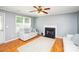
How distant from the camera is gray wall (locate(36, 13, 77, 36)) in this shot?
1.89 meters

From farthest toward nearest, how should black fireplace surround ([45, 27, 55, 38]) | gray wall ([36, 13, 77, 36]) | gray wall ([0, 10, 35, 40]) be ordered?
gray wall ([0, 10, 35, 40])
black fireplace surround ([45, 27, 55, 38])
gray wall ([36, 13, 77, 36])

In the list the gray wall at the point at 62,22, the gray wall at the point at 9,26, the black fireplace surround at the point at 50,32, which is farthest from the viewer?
the gray wall at the point at 9,26

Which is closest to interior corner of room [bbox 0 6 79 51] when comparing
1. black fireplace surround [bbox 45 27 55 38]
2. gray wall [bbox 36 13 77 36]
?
gray wall [bbox 36 13 77 36]

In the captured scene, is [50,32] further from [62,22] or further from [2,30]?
[2,30]

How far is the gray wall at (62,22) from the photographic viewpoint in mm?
1890

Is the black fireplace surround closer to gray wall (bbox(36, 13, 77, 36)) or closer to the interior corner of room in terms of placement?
the interior corner of room

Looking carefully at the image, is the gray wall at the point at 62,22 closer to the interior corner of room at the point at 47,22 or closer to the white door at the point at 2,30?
the interior corner of room at the point at 47,22

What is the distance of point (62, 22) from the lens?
6.55ft

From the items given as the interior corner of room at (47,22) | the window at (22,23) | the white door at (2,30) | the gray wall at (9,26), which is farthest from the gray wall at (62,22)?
the white door at (2,30)
